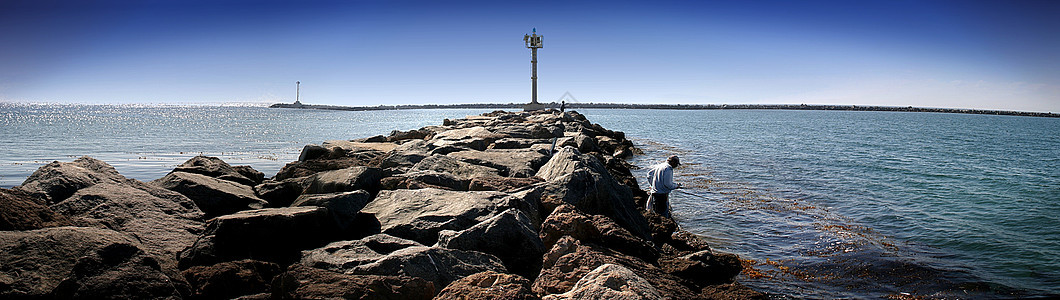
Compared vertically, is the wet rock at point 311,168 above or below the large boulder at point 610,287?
above

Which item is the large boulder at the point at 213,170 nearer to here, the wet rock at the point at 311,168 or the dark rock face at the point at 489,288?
the wet rock at the point at 311,168

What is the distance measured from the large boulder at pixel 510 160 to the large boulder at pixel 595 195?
163 centimetres

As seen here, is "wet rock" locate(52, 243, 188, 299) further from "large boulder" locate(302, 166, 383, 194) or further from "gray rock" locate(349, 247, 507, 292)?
"large boulder" locate(302, 166, 383, 194)

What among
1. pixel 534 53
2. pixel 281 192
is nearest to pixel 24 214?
pixel 281 192

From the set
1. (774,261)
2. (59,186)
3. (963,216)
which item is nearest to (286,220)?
(59,186)

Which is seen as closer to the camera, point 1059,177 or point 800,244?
point 800,244

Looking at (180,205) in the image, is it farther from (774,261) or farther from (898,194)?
(898,194)

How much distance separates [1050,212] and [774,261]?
29.5 ft

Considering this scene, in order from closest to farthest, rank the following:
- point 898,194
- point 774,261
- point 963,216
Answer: point 774,261 → point 963,216 → point 898,194

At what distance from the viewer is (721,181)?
15.3 m

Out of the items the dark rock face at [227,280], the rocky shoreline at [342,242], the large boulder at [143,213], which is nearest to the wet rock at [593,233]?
the rocky shoreline at [342,242]

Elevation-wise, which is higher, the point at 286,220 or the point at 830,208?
the point at 286,220

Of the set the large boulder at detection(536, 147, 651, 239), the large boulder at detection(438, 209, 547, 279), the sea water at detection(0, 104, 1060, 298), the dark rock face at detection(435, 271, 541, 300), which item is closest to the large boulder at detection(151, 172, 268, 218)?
the large boulder at detection(438, 209, 547, 279)

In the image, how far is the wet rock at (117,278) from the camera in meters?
3.13
